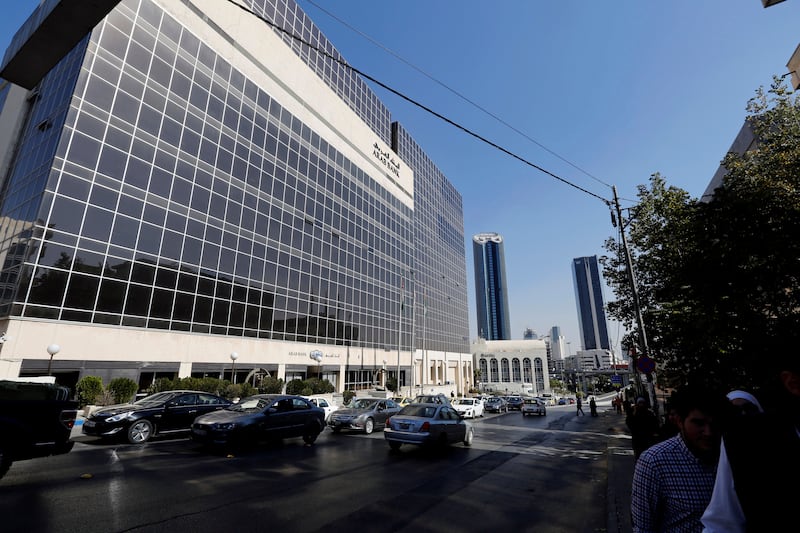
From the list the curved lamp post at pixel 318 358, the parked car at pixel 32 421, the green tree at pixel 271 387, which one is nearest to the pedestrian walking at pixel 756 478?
the parked car at pixel 32 421

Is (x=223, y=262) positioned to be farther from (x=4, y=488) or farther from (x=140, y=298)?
(x=4, y=488)

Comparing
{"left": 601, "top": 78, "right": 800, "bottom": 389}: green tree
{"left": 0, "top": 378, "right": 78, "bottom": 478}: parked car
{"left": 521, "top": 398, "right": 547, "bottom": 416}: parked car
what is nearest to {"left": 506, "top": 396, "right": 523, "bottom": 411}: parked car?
{"left": 521, "top": 398, "right": 547, "bottom": 416}: parked car

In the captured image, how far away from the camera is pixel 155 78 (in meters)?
26.3

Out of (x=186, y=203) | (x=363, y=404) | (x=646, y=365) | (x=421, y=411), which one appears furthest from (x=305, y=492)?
(x=186, y=203)

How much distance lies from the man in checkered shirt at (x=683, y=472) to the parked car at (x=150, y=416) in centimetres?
1349

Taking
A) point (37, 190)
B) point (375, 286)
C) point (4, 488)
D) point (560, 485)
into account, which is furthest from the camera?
point (375, 286)

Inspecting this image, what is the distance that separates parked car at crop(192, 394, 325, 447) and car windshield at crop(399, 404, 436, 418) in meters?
3.27

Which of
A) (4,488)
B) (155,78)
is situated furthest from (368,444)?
(155,78)

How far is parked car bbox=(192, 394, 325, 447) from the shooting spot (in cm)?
1045

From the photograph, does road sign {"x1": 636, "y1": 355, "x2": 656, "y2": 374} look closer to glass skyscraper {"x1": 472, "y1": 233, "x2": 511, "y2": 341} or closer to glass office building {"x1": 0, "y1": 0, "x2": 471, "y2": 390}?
glass office building {"x1": 0, "y1": 0, "x2": 471, "y2": 390}

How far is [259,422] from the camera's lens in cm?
1120

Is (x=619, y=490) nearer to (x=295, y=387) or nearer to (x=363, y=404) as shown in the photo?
(x=363, y=404)

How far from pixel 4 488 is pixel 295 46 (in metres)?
44.4

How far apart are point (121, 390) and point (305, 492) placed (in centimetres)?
1478
